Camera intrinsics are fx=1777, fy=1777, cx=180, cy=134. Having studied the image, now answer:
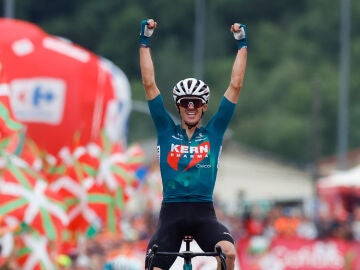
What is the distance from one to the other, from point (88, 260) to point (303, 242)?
14.4 ft

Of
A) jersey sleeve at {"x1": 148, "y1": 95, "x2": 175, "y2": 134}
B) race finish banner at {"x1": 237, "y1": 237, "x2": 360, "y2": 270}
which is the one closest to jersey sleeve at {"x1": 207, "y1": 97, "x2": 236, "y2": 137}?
jersey sleeve at {"x1": 148, "y1": 95, "x2": 175, "y2": 134}

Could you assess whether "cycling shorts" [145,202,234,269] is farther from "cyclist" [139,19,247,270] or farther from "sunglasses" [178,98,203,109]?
"sunglasses" [178,98,203,109]

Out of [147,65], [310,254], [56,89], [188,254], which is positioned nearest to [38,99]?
[56,89]

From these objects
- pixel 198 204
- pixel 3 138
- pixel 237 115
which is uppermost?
pixel 237 115

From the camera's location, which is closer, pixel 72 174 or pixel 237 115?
pixel 72 174

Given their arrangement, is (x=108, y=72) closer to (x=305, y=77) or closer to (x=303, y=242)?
(x=303, y=242)

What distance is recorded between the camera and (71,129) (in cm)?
3117

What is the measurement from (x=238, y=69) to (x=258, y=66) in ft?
312

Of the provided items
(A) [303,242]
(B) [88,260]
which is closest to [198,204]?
(B) [88,260]

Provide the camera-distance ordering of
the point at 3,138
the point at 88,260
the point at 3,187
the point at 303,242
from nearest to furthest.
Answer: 1. the point at 3,138
2. the point at 3,187
3. the point at 88,260
4. the point at 303,242

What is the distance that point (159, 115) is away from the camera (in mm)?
14859

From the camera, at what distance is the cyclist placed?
48.3ft

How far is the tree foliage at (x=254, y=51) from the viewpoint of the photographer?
9781 cm

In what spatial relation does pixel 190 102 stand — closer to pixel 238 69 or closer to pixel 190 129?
pixel 190 129
